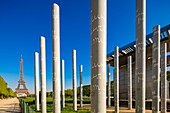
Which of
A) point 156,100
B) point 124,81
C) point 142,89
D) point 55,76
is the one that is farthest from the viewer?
point 124,81

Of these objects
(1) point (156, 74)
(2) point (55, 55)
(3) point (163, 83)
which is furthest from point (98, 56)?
(3) point (163, 83)

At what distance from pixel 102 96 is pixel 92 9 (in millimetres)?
2198

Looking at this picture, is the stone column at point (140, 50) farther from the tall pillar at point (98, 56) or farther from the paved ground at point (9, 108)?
the paved ground at point (9, 108)

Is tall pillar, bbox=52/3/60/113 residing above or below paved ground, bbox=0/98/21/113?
above

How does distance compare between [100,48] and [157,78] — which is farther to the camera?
[157,78]

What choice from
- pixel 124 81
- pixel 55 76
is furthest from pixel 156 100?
pixel 124 81

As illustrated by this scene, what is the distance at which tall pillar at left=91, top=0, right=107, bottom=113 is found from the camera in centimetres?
508

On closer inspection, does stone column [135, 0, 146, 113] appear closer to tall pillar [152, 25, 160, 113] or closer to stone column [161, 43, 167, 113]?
tall pillar [152, 25, 160, 113]

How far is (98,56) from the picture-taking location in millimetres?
5094

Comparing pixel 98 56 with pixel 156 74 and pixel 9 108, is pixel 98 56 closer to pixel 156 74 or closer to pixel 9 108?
pixel 156 74

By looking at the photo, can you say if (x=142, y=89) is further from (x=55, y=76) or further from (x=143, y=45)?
(x=55, y=76)

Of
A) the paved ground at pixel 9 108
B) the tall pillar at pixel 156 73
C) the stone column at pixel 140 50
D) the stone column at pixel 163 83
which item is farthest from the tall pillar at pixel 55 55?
the paved ground at pixel 9 108

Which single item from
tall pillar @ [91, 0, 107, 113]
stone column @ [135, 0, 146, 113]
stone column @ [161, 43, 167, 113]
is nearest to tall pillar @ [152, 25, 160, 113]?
stone column @ [135, 0, 146, 113]

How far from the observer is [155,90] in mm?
12461
